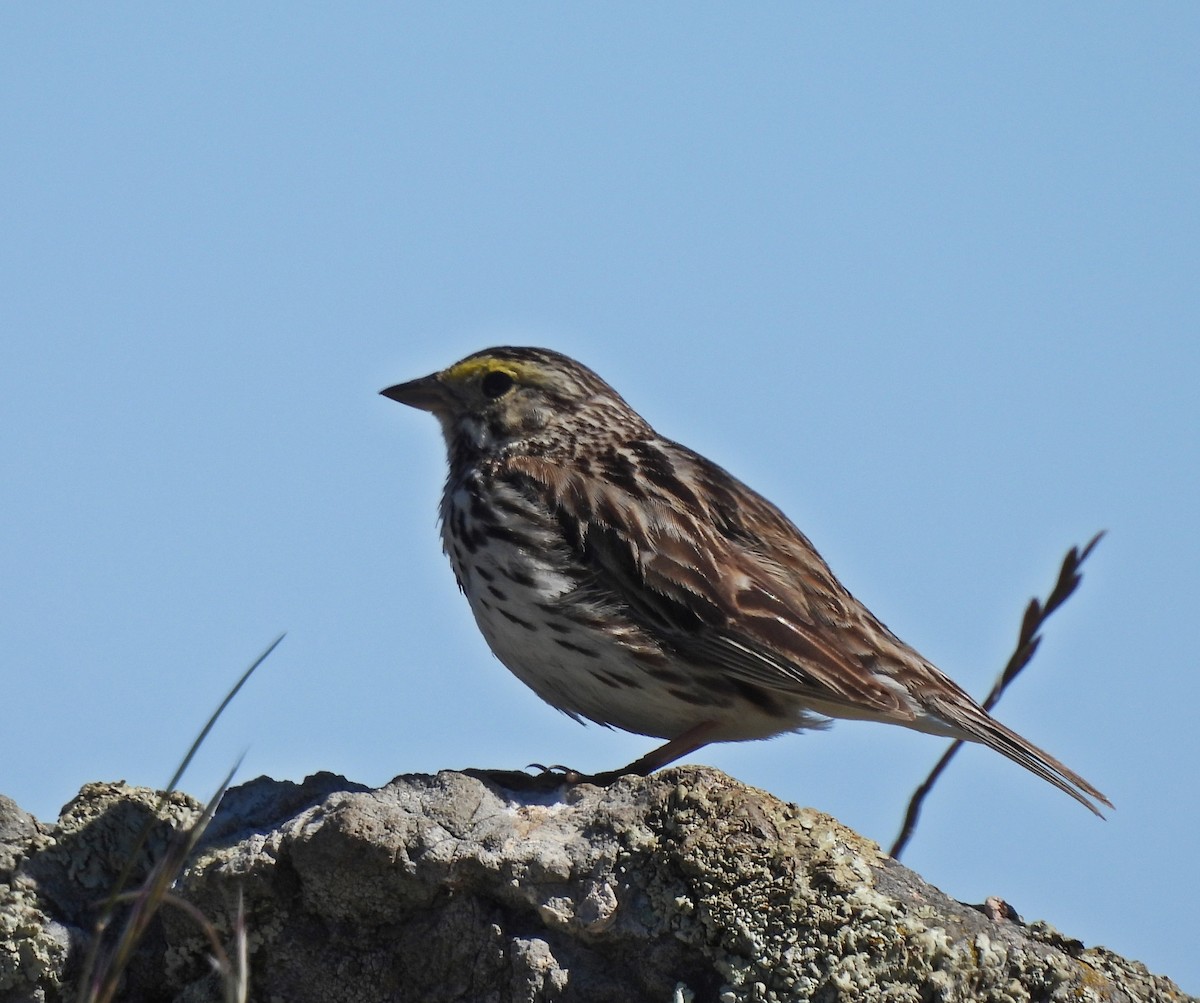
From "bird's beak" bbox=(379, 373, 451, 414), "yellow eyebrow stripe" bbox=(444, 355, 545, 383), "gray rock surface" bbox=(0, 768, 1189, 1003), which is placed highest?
"yellow eyebrow stripe" bbox=(444, 355, 545, 383)

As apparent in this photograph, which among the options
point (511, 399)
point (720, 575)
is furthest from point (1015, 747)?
point (511, 399)

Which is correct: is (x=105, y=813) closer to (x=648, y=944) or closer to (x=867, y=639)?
(x=648, y=944)

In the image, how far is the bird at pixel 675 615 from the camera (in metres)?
6.55

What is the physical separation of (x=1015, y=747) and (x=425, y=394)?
3343 millimetres

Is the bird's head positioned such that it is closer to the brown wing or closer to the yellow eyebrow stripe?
the yellow eyebrow stripe

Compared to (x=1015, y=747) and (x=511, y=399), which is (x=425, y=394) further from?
(x=1015, y=747)

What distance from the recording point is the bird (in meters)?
6.55

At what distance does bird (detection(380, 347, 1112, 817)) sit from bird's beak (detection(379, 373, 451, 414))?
2.80 feet

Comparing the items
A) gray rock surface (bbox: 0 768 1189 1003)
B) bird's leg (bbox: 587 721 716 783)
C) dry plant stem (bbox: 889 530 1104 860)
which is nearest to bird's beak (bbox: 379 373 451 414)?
bird's leg (bbox: 587 721 716 783)

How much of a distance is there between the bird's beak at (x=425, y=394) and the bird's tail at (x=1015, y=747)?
9.67ft

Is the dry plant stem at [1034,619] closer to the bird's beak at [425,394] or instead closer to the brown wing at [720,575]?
the brown wing at [720,575]

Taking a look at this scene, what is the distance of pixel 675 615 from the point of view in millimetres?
6676

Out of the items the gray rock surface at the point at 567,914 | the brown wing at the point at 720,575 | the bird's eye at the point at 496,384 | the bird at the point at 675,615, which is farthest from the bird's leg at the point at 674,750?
the bird's eye at the point at 496,384

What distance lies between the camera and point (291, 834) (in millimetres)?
4773
